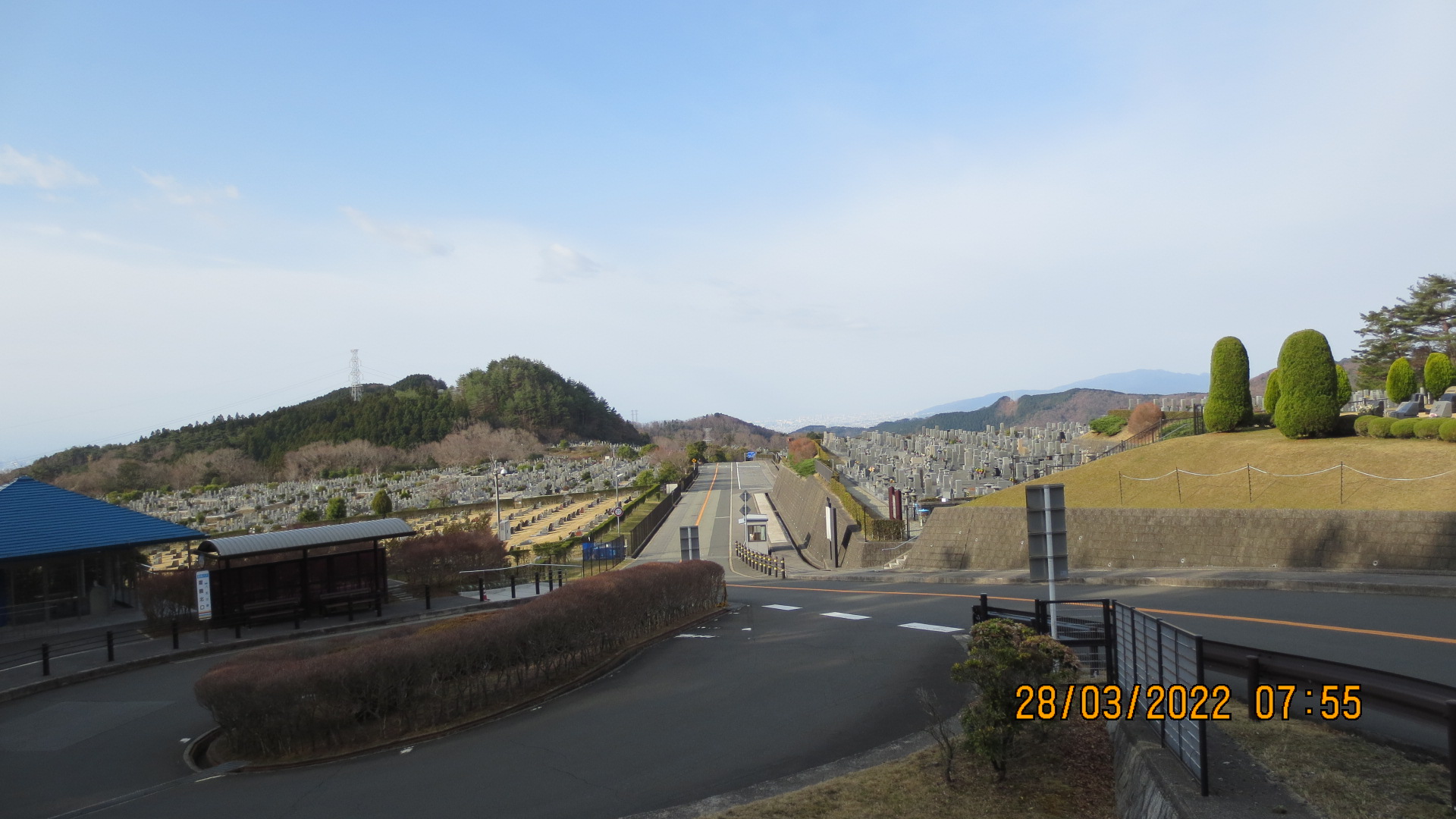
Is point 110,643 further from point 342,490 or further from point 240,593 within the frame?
point 342,490

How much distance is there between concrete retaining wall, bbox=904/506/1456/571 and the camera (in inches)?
585

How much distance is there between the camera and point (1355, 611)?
38.3ft

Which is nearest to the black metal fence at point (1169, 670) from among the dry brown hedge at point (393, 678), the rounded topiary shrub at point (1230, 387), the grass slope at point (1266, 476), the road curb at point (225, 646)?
the dry brown hedge at point (393, 678)

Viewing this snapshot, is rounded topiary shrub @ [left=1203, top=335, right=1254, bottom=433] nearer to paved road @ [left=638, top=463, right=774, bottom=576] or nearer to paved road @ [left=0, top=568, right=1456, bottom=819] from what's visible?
paved road @ [left=0, top=568, right=1456, bottom=819]

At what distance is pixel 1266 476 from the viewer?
2244cm

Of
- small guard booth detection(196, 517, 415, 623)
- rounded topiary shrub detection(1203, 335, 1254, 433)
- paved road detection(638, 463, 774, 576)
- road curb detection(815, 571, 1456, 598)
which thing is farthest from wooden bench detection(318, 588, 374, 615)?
rounded topiary shrub detection(1203, 335, 1254, 433)

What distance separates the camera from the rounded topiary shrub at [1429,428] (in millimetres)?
20672

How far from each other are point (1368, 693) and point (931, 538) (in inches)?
820

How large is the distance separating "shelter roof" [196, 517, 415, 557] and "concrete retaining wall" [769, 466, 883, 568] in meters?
17.1

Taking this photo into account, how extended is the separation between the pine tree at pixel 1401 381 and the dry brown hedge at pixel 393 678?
3132 centimetres

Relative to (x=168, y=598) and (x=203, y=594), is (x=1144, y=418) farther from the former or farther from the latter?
(x=168, y=598)

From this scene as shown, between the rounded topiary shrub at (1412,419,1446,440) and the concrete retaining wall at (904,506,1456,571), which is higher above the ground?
the rounded topiary shrub at (1412,419,1446,440)
